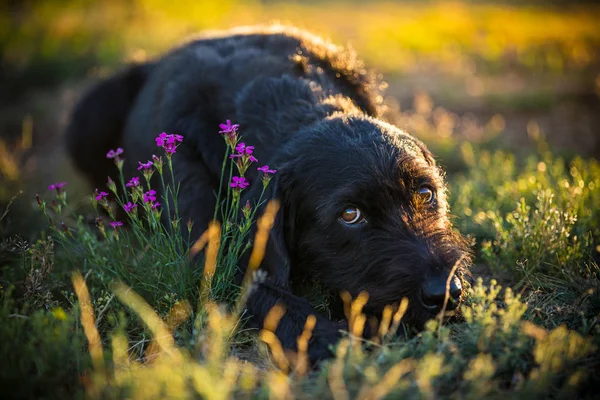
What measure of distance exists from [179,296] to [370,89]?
225 centimetres

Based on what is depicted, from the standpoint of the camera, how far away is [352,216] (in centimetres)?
295

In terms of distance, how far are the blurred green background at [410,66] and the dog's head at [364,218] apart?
183cm

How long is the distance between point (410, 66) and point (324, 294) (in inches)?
280

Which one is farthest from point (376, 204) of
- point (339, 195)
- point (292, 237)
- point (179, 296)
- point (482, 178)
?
point (482, 178)

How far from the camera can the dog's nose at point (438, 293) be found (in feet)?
8.44

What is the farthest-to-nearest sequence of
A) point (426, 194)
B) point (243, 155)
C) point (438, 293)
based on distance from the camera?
point (426, 194) → point (243, 155) → point (438, 293)

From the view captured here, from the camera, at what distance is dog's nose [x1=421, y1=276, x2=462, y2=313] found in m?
2.57

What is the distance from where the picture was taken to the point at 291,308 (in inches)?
113

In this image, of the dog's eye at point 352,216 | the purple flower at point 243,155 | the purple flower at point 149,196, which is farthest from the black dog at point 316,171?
the purple flower at point 149,196

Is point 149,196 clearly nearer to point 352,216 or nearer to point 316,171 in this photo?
point 316,171

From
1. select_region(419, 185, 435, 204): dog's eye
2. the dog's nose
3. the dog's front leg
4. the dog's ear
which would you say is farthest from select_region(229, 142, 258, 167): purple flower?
the dog's nose

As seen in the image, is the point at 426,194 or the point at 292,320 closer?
the point at 292,320

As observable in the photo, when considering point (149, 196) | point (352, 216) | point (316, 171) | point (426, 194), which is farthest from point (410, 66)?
point (149, 196)

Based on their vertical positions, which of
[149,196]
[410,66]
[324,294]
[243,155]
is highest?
[410,66]
